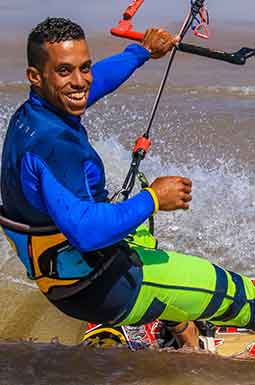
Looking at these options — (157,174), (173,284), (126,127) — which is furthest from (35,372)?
(126,127)

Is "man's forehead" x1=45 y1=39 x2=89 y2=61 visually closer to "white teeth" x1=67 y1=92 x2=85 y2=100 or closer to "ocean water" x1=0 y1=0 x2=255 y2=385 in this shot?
"white teeth" x1=67 y1=92 x2=85 y2=100

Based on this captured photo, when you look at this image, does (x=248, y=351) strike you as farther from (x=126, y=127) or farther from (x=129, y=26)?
(x=126, y=127)

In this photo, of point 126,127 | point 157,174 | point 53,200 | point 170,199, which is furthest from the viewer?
point 126,127

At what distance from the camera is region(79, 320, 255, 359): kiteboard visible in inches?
173

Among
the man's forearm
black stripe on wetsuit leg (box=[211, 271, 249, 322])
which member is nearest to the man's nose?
the man's forearm

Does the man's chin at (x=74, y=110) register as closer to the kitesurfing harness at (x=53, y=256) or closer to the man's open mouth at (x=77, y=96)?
the man's open mouth at (x=77, y=96)

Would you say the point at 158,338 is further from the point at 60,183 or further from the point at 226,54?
the point at 60,183

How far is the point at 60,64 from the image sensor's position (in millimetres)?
3074

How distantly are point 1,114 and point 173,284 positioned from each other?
24.0 feet

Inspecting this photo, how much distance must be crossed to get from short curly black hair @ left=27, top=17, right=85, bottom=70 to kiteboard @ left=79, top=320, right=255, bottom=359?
1841 millimetres

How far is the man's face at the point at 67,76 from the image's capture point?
307cm

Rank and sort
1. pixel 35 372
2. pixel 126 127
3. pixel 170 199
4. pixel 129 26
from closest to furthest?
pixel 170 199 < pixel 35 372 < pixel 129 26 < pixel 126 127

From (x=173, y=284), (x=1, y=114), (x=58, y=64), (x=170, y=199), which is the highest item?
(x=58, y=64)

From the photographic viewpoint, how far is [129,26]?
4.15 metres
